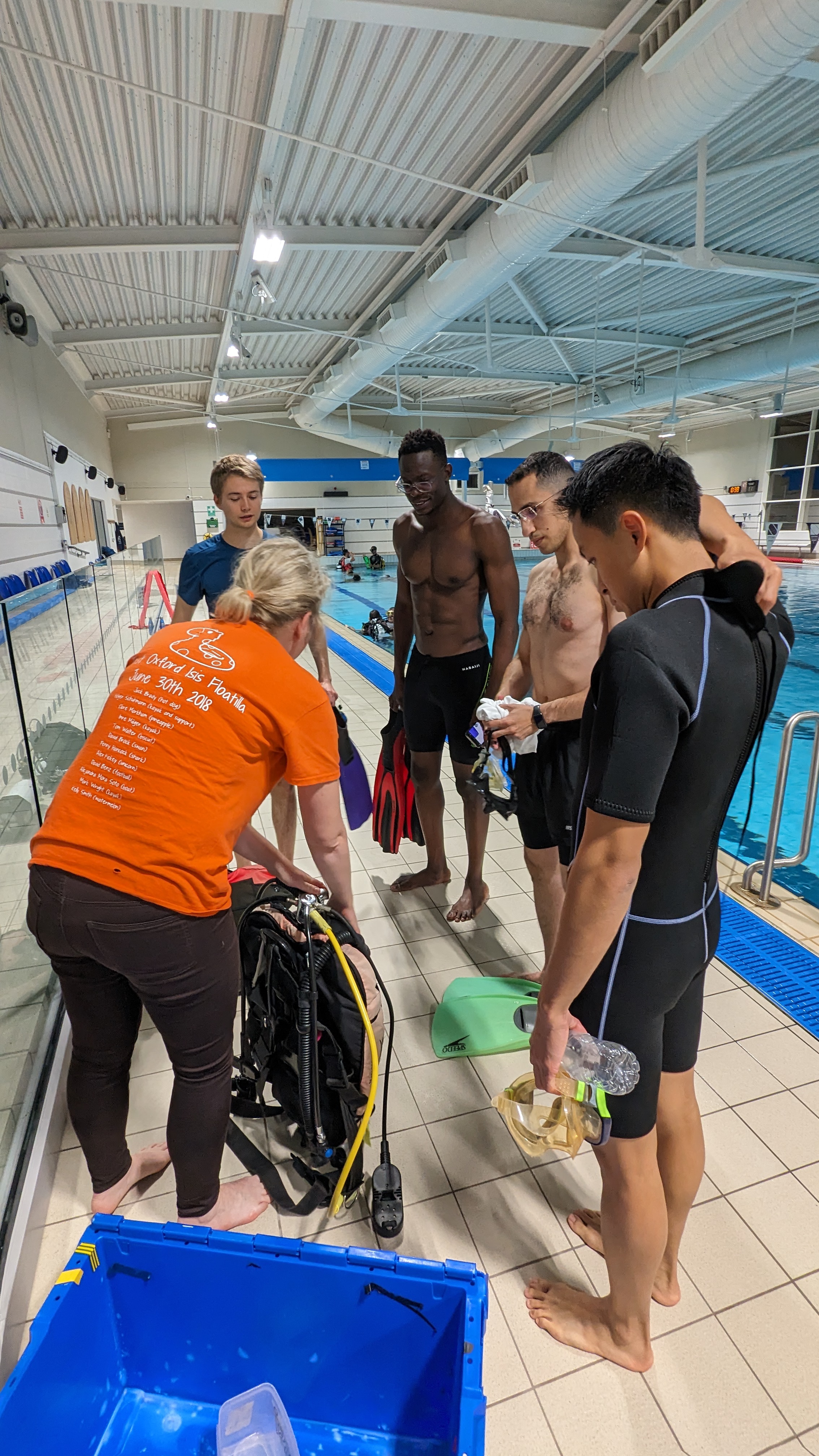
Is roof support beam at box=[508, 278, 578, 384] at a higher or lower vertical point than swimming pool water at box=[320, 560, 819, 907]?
higher

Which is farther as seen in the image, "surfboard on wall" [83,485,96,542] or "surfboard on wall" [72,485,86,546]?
"surfboard on wall" [83,485,96,542]

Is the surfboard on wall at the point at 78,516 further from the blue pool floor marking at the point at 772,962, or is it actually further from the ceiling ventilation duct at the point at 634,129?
the blue pool floor marking at the point at 772,962

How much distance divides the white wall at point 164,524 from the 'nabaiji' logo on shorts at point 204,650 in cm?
2034

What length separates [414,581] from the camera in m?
2.83

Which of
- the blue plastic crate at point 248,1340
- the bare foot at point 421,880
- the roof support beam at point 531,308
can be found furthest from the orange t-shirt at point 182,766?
the roof support beam at point 531,308

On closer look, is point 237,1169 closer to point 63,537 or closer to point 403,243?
point 403,243

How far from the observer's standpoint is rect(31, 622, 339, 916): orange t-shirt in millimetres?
1212

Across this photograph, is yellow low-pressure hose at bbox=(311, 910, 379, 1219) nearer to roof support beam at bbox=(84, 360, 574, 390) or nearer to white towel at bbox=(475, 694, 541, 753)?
white towel at bbox=(475, 694, 541, 753)

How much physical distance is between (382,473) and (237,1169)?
17872 millimetres

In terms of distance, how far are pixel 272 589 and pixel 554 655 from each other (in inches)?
39.7

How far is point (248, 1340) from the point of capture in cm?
119

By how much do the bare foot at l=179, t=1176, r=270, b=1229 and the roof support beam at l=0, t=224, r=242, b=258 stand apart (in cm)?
736

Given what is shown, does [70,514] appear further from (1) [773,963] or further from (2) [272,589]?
(1) [773,963]

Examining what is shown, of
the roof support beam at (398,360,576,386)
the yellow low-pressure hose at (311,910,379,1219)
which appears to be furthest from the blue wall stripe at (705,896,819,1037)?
the roof support beam at (398,360,576,386)
